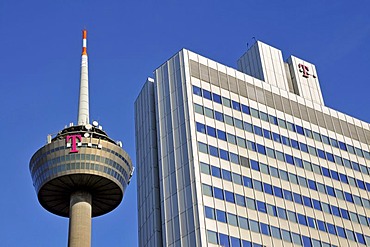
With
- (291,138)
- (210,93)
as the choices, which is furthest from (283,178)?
(210,93)

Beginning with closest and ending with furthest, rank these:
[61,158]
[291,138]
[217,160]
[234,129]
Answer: [217,160] → [234,129] → [291,138] → [61,158]

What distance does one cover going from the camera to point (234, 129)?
266 feet

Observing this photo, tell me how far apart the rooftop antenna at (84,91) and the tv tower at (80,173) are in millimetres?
10198

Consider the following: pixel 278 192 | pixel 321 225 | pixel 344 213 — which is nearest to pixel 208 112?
pixel 278 192

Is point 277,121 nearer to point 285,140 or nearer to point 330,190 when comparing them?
point 285,140

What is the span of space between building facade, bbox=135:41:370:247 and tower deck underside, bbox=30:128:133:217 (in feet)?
97.2

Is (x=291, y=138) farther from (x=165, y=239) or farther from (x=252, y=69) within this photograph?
(x=165, y=239)

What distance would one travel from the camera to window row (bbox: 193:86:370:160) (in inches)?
3241

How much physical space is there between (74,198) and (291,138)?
51862mm

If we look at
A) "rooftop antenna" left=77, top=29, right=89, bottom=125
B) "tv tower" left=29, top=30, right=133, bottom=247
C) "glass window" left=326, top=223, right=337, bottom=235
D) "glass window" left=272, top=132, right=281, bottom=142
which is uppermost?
"rooftop antenna" left=77, top=29, right=89, bottom=125

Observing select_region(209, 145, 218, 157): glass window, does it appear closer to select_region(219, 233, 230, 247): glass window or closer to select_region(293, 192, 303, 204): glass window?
select_region(219, 233, 230, 247): glass window

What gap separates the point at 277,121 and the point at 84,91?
65373 mm

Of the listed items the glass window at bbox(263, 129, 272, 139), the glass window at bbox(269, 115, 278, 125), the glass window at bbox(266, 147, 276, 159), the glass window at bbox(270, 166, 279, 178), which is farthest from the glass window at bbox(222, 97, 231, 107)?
the glass window at bbox(270, 166, 279, 178)

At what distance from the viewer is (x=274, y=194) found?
78.4m
